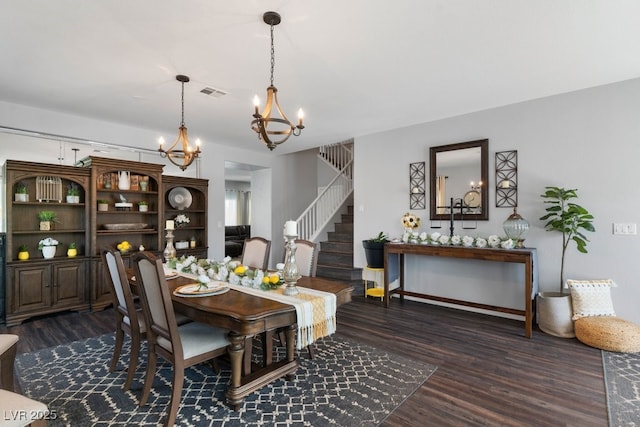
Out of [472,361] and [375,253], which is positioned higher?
[375,253]

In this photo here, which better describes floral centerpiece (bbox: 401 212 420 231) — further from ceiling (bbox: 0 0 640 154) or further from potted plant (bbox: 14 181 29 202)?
potted plant (bbox: 14 181 29 202)

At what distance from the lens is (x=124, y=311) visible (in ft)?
8.13

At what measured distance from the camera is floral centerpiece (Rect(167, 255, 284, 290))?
95.0 inches

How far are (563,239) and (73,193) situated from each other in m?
6.02

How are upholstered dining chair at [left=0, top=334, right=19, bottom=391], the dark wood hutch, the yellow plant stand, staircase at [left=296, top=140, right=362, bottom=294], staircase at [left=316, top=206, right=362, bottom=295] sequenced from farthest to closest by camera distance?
staircase at [left=296, top=140, right=362, bottom=294]
staircase at [left=316, top=206, right=362, bottom=295]
the yellow plant stand
the dark wood hutch
upholstered dining chair at [left=0, top=334, right=19, bottom=391]

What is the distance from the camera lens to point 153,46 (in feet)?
8.63

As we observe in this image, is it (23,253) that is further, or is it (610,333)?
→ (23,253)

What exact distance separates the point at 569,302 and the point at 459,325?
1111 mm

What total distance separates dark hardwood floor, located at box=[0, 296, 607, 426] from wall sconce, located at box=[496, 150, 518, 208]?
1460 mm

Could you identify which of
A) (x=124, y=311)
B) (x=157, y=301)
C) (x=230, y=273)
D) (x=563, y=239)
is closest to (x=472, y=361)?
(x=563, y=239)

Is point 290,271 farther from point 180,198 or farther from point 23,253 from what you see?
point 180,198

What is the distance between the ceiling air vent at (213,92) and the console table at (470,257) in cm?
282

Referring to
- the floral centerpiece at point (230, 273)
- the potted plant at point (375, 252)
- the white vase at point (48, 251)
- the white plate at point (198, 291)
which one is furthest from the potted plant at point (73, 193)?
the potted plant at point (375, 252)

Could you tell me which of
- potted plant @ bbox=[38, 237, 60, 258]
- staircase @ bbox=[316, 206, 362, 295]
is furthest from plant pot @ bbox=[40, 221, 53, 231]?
staircase @ bbox=[316, 206, 362, 295]
